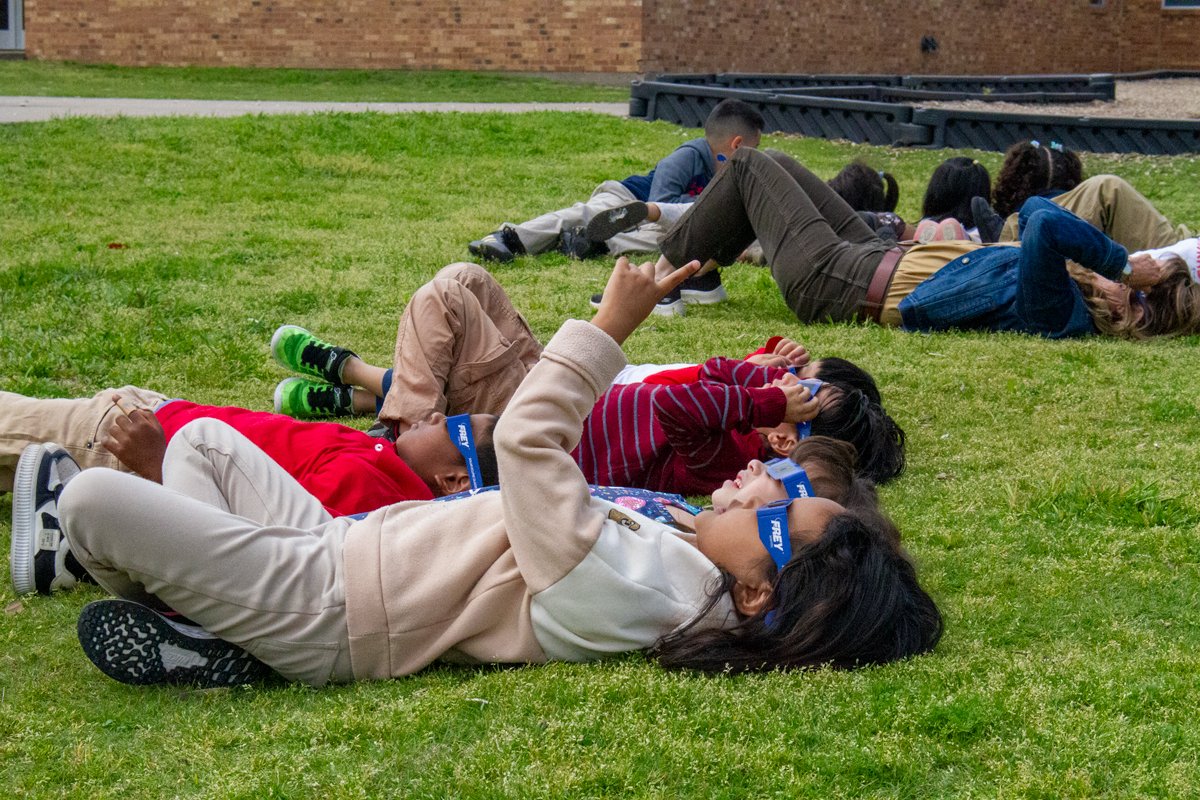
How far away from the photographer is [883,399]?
5.38m

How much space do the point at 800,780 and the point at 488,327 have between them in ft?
8.62

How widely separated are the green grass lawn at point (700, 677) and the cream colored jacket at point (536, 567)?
8cm

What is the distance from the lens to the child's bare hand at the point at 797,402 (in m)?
4.12

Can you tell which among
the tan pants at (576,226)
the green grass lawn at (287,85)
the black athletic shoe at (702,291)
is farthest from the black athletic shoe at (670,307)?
the green grass lawn at (287,85)

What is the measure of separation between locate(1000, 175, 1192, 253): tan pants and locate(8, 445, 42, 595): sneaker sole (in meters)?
5.52

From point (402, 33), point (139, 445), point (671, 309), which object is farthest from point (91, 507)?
point (402, 33)

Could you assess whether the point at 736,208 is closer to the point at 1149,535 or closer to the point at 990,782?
the point at 1149,535

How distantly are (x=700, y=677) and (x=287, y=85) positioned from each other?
1908 cm

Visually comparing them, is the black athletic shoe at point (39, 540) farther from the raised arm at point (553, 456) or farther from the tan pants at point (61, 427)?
the raised arm at point (553, 456)

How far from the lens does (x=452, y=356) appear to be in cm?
462

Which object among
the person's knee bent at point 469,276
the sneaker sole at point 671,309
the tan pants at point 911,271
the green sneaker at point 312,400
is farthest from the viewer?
the sneaker sole at point 671,309

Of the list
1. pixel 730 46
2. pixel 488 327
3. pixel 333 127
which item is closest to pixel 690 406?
pixel 488 327

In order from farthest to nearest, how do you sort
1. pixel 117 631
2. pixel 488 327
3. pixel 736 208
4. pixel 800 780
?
1. pixel 736 208
2. pixel 488 327
3. pixel 117 631
4. pixel 800 780

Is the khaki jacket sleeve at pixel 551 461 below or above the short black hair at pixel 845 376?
above
